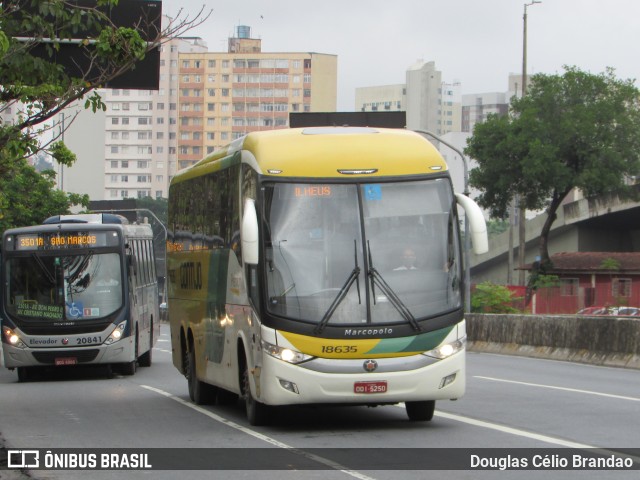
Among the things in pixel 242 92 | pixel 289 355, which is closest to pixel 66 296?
pixel 289 355

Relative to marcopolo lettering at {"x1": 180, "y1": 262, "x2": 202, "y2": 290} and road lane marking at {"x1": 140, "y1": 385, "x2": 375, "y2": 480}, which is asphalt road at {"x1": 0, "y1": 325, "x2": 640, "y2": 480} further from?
marcopolo lettering at {"x1": 180, "y1": 262, "x2": 202, "y2": 290}

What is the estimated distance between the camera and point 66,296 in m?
25.5

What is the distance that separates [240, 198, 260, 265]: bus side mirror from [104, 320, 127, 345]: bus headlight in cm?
1289

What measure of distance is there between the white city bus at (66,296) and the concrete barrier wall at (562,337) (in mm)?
A: 9247

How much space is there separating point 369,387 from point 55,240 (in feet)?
45.4

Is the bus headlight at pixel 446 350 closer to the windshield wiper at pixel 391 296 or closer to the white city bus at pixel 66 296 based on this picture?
the windshield wiper at pixel 391 296

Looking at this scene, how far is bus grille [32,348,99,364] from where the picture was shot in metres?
25.4

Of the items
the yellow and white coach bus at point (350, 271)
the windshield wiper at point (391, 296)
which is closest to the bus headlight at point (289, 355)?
the yellow and white coach bus at point (350, 271)

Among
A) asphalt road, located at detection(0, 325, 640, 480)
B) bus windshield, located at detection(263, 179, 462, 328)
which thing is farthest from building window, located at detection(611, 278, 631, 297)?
bus windshield, located at detection(263, 179, 462, 328)

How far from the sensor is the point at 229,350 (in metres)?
15.5

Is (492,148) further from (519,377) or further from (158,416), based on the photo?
(158,416)

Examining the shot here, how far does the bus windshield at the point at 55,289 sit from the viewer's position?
25453 mm

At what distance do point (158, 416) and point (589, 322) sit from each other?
13212 millimetres

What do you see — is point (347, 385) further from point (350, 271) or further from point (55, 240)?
point (55, 240)
